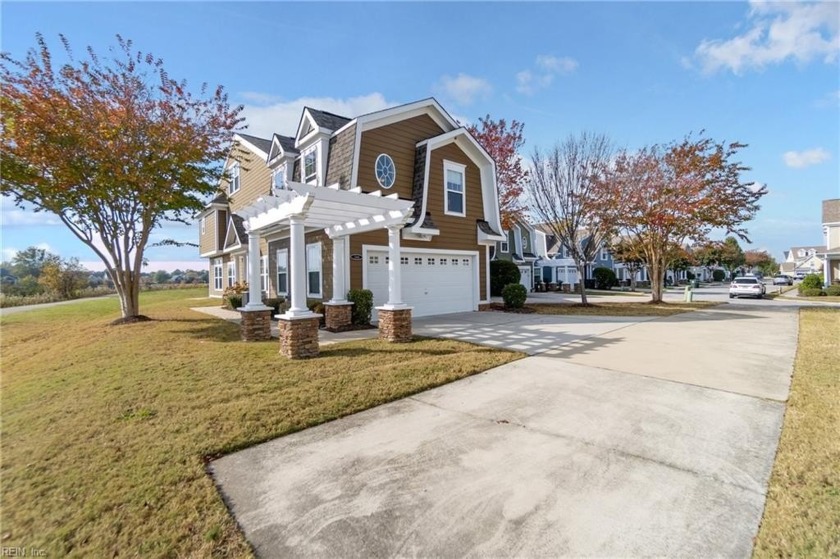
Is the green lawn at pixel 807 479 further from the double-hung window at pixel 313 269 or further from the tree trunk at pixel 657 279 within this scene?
the tree trunk at pixel 657 279

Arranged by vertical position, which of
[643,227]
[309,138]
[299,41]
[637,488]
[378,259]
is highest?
[299,41]

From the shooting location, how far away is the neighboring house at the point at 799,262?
61.9 m

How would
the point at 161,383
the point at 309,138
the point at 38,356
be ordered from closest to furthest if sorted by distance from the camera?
the point at 161,383
the point at 38,356
the point at 309,138

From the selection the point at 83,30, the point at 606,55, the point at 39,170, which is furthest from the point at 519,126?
the point at 39,170

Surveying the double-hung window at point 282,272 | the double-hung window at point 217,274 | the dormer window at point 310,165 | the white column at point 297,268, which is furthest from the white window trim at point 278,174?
the double-hung window at point 217,274

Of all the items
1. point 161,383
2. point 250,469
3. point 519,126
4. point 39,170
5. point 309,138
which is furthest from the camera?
point 519,126

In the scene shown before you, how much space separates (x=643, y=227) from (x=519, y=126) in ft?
31.6

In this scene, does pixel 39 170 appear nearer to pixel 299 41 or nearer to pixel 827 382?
pixel 299 41

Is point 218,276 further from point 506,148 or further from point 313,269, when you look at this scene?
point 506,148

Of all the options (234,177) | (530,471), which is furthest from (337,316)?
(234,177)

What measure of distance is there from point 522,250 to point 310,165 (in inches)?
975

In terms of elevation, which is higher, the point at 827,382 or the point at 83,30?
the point at 83,30

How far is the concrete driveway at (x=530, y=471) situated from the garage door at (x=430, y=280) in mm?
7389

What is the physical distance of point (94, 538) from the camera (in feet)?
8.32
